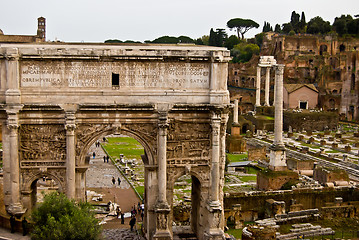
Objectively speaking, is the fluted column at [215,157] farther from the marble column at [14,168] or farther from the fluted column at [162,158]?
the marble column at [14,168]

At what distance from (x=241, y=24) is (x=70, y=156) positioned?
10464 centimetres

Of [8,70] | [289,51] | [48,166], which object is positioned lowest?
[48,166]

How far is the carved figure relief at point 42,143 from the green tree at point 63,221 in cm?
176

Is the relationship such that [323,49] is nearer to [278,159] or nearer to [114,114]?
[278,159]

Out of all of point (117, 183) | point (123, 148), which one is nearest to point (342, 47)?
point (123, 148)

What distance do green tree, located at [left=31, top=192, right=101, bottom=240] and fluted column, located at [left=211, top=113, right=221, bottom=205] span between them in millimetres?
4148

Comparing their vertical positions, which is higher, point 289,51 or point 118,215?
point 289,51

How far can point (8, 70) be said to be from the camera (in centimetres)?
1493

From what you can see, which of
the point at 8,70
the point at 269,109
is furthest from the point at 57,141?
the point at 269,109

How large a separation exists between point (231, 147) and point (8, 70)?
1087 inches

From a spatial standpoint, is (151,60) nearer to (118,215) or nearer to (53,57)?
(53,57)

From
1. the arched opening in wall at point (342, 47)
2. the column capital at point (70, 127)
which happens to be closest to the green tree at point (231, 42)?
the arched opening in wall at point (342, 47)

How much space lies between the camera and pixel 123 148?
42812 millimetres

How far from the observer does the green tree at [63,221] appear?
1309cm
